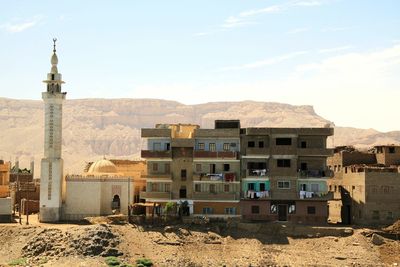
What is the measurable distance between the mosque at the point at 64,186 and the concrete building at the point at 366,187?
57.6 ft

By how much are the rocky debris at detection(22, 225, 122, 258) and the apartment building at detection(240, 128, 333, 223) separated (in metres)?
11.3

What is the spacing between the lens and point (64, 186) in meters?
57.1

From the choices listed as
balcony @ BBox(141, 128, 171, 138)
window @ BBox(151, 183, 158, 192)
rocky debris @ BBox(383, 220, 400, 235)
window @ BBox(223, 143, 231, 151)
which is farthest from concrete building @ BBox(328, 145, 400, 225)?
balcony @ BBox(141, 128, 171, 138)

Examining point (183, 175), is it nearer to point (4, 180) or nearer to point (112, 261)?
point (112, 261)

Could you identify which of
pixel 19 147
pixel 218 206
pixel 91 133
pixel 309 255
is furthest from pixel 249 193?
pixel 91 133

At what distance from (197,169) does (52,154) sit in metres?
12.0

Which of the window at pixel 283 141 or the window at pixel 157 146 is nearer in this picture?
the window at pixel 283 141

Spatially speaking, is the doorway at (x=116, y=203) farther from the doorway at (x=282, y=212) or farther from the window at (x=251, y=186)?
the doorway at (x=282, y=212)

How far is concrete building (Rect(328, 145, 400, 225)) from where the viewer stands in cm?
5112

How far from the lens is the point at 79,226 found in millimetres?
50250

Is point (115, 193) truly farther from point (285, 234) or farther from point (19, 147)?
point (19, 147)

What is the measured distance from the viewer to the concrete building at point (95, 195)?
54.3 metres

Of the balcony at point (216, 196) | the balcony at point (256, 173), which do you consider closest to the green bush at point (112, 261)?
the balcony at point (216, 196)

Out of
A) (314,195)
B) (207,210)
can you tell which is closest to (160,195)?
(207,210)
